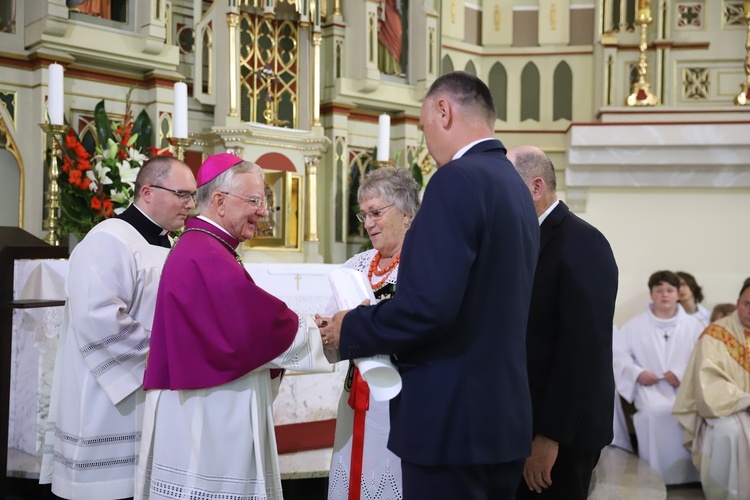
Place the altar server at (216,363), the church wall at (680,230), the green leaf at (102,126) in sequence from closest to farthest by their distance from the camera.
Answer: the altar server at (216,363) < the green leaf at (102,126) < the church wall at (680,230)

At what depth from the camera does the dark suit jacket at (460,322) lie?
1996mm

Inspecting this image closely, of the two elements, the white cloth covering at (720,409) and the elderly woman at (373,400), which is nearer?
the elderly woman at (373,400)

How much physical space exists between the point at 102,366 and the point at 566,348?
5.51 feet

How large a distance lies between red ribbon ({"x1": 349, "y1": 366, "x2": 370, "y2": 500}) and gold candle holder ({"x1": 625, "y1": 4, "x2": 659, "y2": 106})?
7174 millimetres

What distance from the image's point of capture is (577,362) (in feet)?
8.54

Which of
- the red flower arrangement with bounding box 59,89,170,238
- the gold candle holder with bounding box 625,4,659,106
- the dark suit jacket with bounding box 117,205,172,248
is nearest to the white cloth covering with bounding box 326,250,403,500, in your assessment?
the dark suit jacket with bounding box 117,205,172,248

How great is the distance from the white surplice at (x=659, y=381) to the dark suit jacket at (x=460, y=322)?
4162 millimetres

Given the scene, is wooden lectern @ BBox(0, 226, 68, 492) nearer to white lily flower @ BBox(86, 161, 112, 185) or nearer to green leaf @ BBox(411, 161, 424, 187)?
white lily flower @ BBox(86, 161, 112, 185)

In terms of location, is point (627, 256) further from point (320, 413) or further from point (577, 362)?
point (577, 362)

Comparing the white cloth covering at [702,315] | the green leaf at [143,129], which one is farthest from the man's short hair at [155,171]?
the white cloth covering at [702,315]

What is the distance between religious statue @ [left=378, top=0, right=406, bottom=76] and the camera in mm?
7578

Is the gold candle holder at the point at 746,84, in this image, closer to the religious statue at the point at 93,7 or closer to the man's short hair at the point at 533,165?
the religious statue at the point at 93,7

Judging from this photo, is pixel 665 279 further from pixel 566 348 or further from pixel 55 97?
pixel 55 97

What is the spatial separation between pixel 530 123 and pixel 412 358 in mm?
8041
